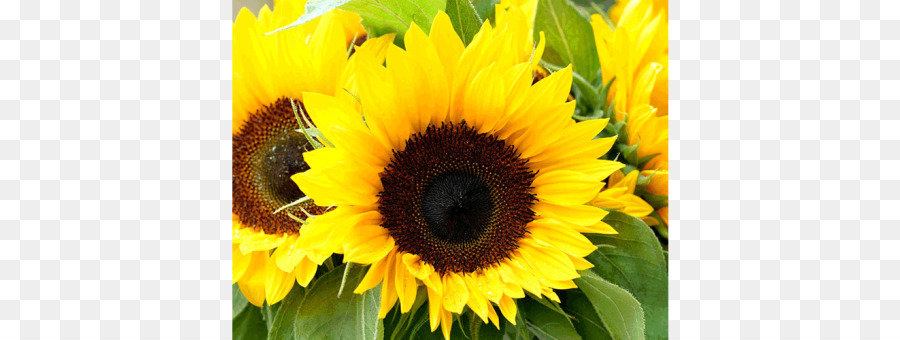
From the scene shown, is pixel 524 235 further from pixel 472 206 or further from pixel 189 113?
pixel 189 113

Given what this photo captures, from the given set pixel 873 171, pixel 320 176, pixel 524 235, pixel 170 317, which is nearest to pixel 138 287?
pixel 170 317

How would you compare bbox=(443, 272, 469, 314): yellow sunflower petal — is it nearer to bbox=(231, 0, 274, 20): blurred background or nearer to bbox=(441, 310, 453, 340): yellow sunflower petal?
bbox=(441, 310, 453, 340): yellow sunflower petal

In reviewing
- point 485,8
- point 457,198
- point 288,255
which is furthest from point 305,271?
point 485,8

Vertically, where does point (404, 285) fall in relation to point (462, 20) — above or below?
below

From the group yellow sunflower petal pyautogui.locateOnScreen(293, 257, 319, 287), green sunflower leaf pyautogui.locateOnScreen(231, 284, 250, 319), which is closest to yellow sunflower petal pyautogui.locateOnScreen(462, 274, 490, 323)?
yellow sunflower petal pyautogui.locateOnScreen(293, 257, 319, 287)

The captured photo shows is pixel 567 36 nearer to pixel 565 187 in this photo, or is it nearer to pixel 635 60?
pixel 635 60
